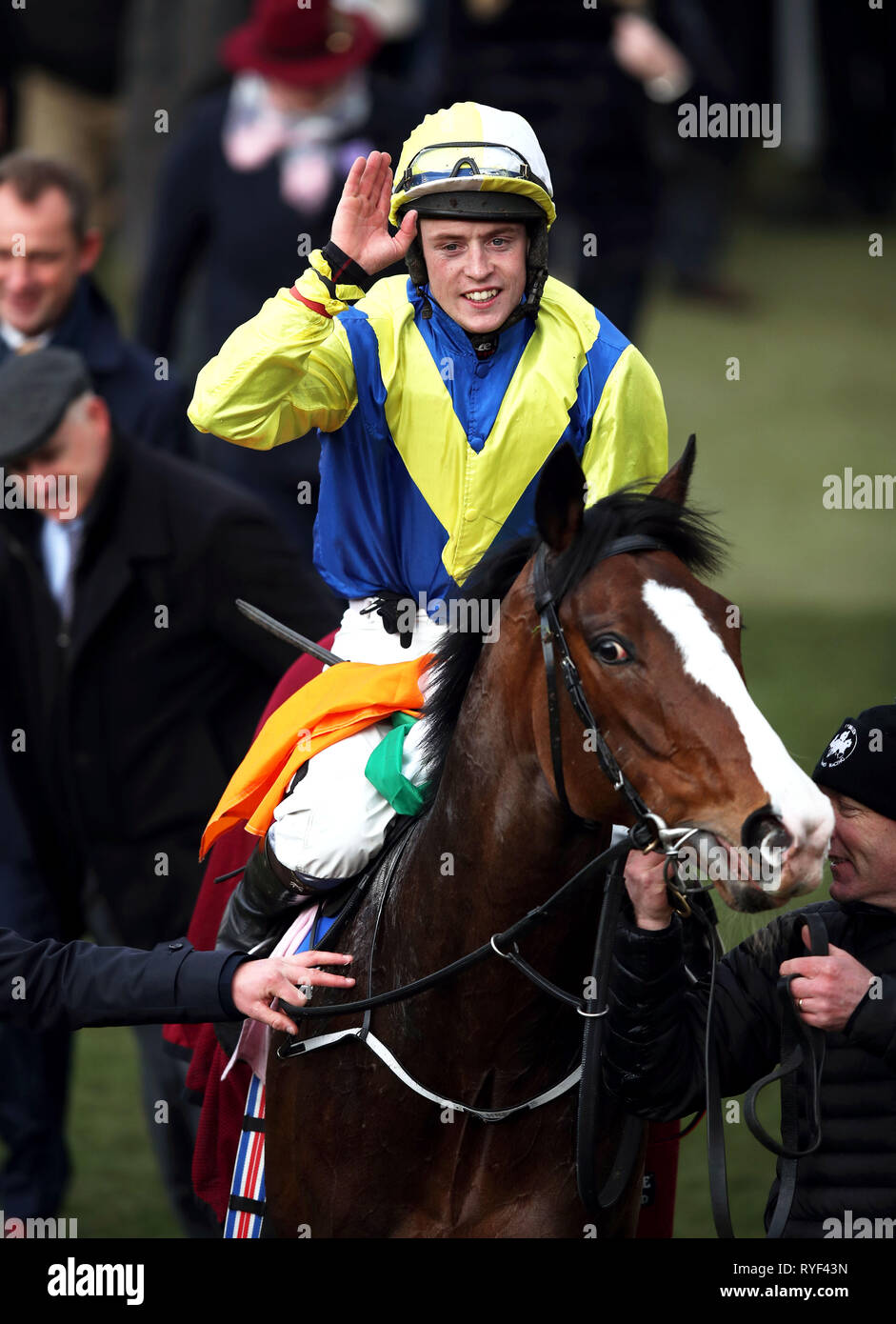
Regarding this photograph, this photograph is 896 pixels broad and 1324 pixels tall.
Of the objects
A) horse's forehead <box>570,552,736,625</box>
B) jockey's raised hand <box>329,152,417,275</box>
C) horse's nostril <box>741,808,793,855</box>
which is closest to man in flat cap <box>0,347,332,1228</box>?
jockey's raised hand <box>329,152,417,275</box>

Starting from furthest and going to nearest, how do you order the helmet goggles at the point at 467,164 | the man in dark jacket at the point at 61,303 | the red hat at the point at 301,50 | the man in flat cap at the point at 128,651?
the red hat at the point at 301,50 < the man in dark jacket at the point at 61,303 < the man in flat cap at the point at 128,651 < the helmet goggles at the point at 467,164

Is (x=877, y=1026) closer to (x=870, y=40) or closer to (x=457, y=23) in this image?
(x=457, y=23)

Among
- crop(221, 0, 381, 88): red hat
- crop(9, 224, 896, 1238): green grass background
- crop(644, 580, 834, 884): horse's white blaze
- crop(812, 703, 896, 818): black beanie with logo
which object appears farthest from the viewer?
crop(221, 0, 381, 88): red hat

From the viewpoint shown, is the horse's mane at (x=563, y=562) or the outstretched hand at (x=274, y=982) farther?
the outstretched hand at (x=274, y=982)

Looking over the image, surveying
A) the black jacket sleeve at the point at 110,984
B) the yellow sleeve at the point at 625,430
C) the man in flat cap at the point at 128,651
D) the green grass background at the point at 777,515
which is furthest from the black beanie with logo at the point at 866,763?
the man in flat cap at the point at 128,651

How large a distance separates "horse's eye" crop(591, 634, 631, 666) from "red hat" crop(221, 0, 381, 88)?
18.4 feet

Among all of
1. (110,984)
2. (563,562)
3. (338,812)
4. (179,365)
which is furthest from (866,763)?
(179,365)

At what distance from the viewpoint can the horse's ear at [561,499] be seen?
3.26 meters

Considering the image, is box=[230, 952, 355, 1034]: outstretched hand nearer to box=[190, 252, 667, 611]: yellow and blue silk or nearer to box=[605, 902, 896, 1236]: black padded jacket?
box=[605, 902, 896, 1236]: black padded jacket

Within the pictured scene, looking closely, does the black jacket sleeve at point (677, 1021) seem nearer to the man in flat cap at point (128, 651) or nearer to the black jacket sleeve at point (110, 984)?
the black jacket sleeve at point (110, 984)

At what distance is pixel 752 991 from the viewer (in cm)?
365

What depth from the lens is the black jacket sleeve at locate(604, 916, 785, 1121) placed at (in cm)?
344

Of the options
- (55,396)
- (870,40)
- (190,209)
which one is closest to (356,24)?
(190,209)
